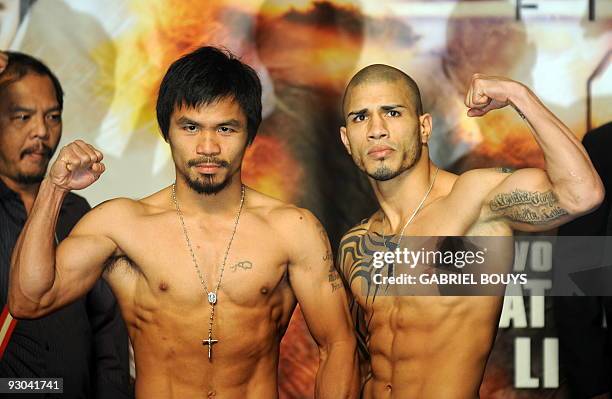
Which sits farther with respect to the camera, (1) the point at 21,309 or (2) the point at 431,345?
(2) the point at 431,345

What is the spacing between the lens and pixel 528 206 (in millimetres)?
3287

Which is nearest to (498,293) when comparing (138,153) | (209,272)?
(209,272)

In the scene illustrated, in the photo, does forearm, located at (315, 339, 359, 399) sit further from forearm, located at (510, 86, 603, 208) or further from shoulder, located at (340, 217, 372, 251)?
forearm, located at (510, 86, 603, 208)

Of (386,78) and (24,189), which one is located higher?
(386,78)

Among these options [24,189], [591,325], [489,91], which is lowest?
[591,325]

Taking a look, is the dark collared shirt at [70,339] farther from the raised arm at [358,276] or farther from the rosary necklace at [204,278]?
the raised arm at [358,276]

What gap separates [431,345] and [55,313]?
5.17 ft

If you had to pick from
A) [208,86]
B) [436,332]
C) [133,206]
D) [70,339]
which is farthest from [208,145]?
[70,339]

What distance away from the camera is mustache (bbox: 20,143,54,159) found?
4047 millimetres

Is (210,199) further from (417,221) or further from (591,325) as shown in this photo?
(591,325)

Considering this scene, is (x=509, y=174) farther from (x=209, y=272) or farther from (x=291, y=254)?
(x=209, y=272)

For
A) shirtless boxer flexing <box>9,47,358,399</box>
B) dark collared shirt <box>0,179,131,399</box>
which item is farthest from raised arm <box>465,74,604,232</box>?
dark collared shirt <box>0,179,131,399</box>

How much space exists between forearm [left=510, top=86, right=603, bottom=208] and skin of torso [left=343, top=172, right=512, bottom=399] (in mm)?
425

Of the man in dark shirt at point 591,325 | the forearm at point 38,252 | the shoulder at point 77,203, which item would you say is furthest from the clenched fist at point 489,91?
the shoulder at point 77,203
